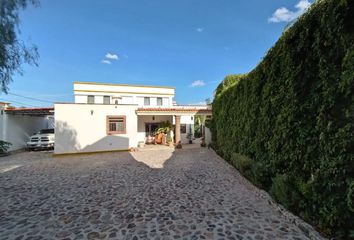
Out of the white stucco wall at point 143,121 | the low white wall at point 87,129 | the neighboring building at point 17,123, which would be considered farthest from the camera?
the white stucco wall at point 143,121

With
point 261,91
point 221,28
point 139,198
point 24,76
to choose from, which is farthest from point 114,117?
point 261,91

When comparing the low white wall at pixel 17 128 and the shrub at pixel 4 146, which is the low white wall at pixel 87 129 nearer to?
the shrub at pixel 4 146

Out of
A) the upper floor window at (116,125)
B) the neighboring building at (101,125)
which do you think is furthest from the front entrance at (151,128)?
the upper floor window at (116,125)

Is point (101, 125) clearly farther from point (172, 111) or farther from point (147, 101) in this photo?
point (147, 101)

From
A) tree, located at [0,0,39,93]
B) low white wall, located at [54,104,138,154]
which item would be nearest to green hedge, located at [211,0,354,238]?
tree, located at [0,0,39,93]

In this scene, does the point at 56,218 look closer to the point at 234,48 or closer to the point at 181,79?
the point at 234,48

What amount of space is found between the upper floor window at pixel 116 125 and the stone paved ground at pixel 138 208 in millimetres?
7426

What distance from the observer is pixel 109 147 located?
15.1 meters

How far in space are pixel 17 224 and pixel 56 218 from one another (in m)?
0.70

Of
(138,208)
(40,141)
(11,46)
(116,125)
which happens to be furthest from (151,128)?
(138,208)

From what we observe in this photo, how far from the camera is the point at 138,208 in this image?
15.4ft

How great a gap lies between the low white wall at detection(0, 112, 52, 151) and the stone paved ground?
1020 centimetres

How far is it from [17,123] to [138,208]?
1786cm

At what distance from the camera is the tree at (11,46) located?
5105 millimetres
